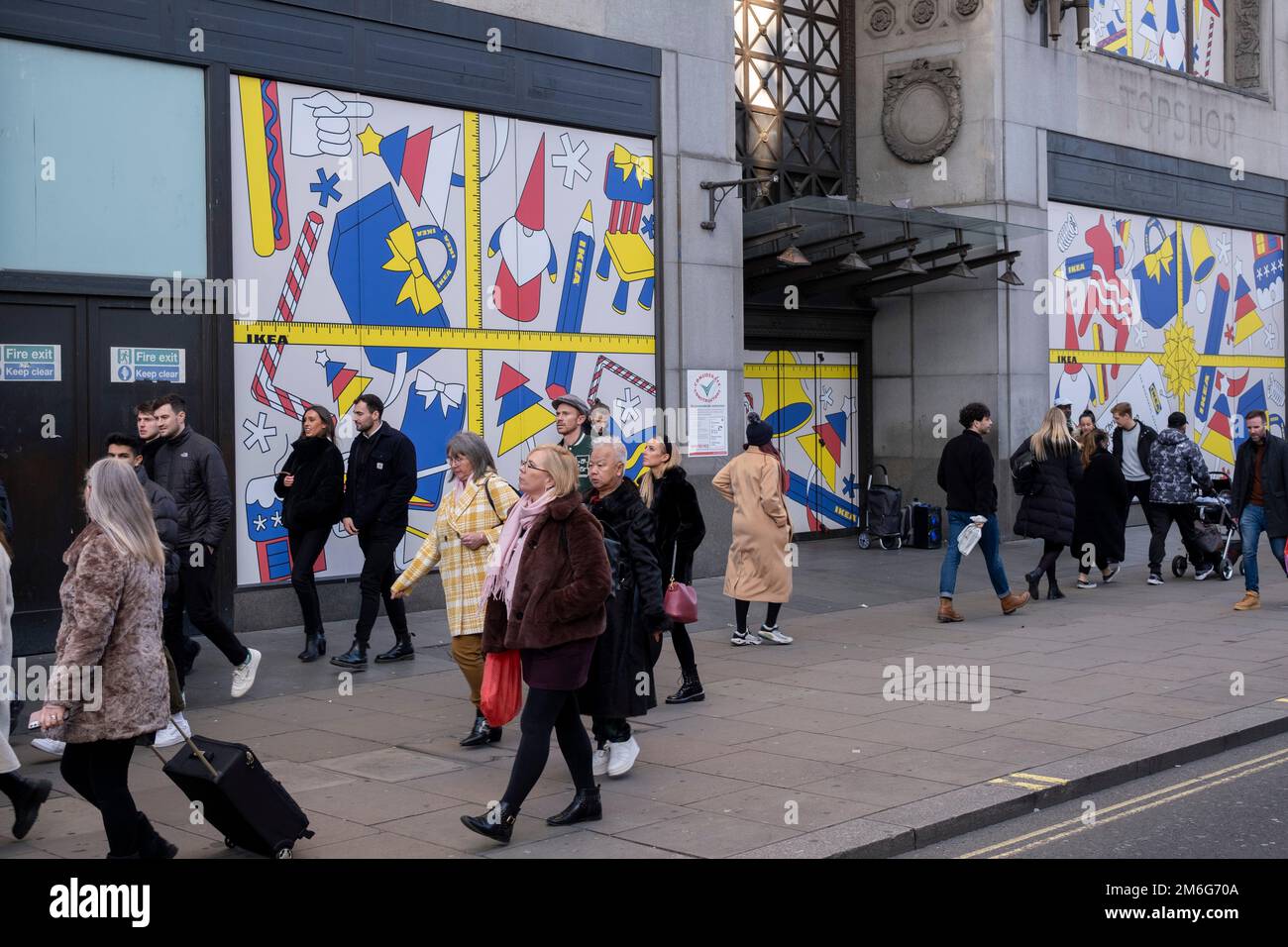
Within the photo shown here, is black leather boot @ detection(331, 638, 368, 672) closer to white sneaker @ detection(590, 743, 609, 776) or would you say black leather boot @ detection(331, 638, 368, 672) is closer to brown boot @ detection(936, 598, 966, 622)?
white sneaker @ detection(590, 743, 609, 776)

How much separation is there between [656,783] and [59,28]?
24.1ft

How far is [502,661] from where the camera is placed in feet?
20.7

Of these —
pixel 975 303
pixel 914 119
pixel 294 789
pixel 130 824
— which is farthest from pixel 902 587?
pixel 130 824

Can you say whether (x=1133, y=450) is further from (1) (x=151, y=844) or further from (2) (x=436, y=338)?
(1) (x=151, y=844)

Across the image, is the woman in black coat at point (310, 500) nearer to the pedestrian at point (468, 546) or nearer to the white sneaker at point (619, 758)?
the pedestrian at point (468, 546)

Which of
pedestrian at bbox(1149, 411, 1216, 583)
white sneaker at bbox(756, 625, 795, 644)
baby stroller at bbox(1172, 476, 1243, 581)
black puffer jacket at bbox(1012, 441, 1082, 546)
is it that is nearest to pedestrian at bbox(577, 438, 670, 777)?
white sneaker at bbox(756, 625, 795, 644)

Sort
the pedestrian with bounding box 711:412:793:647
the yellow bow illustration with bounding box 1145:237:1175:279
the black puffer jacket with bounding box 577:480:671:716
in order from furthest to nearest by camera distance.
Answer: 1. the yellow bow illustration with bounding box 1145:237:1175:279
2. the pedestrian with bounding box 711:412:793:647
3. the black puffer jacket with bounding box 577:480:671:716

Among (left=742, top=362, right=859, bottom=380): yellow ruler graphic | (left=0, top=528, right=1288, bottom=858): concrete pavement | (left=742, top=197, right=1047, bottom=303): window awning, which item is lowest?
(left=0, top=528, right=1288, bottom=858): concrete pavement

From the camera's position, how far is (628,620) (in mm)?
6953

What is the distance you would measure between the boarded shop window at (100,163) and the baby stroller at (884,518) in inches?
374

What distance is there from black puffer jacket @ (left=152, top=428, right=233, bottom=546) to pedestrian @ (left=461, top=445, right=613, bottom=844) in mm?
3527

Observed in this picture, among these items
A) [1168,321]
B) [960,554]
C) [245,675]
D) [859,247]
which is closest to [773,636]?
Result: [960,554]

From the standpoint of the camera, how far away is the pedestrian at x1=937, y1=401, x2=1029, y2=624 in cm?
1244

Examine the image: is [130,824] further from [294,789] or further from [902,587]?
[902,587]
